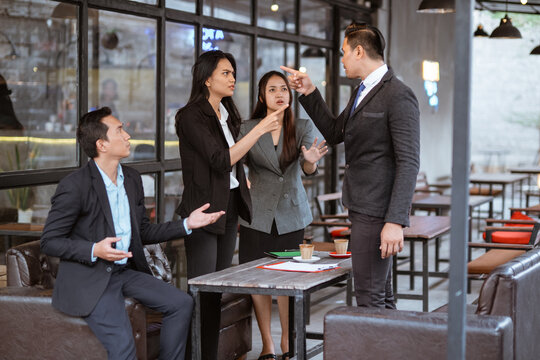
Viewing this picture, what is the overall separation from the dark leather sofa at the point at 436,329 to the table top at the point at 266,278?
21cm

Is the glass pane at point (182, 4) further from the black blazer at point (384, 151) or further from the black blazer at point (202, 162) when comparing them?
the black blazer at point (384, 151)

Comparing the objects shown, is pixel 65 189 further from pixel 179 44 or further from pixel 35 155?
pixel 179 44

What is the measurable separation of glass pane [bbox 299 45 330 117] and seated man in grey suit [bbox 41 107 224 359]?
519 centimetres

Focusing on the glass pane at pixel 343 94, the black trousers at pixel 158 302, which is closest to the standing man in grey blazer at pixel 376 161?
the black trousers at pixel 158 302

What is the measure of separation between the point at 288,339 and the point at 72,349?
5.02ft

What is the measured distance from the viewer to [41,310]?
366 cm

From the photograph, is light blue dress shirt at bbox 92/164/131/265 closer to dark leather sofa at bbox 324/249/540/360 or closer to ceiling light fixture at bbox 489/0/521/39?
dark leather sofa at bbox 324/249/540/360

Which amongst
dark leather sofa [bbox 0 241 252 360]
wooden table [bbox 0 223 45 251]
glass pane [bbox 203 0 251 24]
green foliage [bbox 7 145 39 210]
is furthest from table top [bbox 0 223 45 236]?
glass pane [bbox 203 0 251 24]

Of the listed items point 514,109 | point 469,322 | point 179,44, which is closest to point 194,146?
point 469,322

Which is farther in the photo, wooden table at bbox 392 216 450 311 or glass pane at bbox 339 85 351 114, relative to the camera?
glass pane at bbox 339 85 351 114

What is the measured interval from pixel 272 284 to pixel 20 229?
2.31 meters

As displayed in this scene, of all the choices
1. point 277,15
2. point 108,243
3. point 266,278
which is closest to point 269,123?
point 266,278

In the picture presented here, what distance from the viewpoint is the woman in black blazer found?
4.11 metres

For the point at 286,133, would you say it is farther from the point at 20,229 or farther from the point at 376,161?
the point at 20,229
